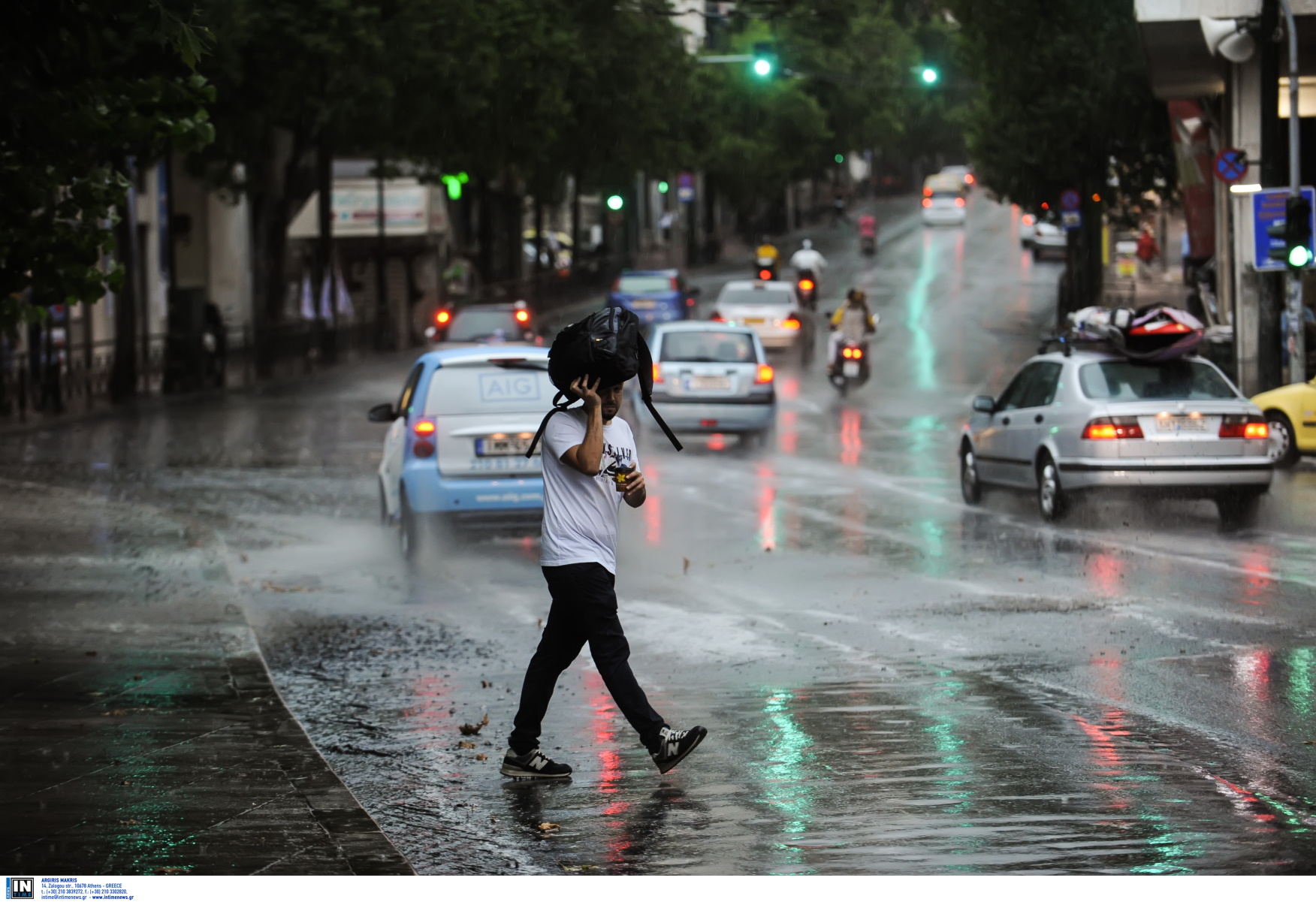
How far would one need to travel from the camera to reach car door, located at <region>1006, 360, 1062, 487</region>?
16.1 m

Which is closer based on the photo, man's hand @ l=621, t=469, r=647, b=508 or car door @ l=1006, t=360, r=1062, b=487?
man's hand @ l=621, t=469, r=647, b=508

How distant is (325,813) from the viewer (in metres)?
6.60

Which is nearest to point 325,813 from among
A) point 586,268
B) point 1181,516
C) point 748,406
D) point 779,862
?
point 779,862

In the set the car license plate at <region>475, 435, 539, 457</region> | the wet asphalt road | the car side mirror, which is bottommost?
the wet asphalt road

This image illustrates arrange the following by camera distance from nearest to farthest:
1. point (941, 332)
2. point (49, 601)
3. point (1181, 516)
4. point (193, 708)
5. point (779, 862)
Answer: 1. point (779, 862)
2. point (193, 708)
3. point (49, 601)
4. point (1181, 516)
5. point (941, 332)

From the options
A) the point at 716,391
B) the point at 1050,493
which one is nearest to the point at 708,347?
the point at 716,391

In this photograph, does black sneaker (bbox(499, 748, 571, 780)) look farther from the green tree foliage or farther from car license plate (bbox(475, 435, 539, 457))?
car license plate (bbox(475, 435, 539, 457))

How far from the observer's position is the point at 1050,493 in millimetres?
15812

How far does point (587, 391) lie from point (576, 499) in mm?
419

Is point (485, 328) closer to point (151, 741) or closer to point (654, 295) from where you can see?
point (654, 295)

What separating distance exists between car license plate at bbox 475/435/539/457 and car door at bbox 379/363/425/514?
2.00ft

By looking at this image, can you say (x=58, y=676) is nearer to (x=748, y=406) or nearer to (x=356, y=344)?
(x=748, y=406)

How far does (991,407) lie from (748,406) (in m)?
6.91

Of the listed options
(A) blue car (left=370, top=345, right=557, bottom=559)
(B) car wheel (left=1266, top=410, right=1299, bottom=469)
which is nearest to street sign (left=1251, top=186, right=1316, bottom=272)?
(B) car wheel (left=1266, top=410, right=1299, bottom=469)
